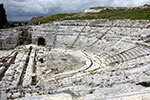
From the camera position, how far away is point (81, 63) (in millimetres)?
15281

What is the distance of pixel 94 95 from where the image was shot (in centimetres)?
579

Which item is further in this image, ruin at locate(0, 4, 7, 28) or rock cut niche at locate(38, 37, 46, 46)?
ruin at locate(0, 4, 7, 28)

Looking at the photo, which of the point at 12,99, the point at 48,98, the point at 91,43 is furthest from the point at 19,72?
the point at 91,43

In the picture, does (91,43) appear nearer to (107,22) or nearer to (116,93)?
(107,22)

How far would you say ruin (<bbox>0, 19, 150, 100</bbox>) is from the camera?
648 centimetres

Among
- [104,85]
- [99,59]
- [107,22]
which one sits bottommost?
[99,59]

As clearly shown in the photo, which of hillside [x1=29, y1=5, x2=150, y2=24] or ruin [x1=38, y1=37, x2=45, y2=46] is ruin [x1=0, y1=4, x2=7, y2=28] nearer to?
hillside [x1=29, y1=5, x2=150, y2=24]

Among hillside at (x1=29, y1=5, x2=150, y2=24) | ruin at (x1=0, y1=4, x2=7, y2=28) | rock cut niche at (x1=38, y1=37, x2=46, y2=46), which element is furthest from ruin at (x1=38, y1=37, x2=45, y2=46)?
ruin at (x1=0, y1=4, x2=7, y2=28)

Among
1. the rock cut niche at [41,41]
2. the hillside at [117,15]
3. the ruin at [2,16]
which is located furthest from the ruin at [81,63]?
the ruin at [2,16]

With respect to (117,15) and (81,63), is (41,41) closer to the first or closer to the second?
(81,63)

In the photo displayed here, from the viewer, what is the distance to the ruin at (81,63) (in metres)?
6.48

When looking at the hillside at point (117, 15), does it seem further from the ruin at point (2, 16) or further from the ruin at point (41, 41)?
the ruin at point (41, 41)

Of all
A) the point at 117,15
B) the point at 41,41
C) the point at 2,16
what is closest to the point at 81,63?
the point at 41,41

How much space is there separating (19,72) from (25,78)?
4.40 feet
